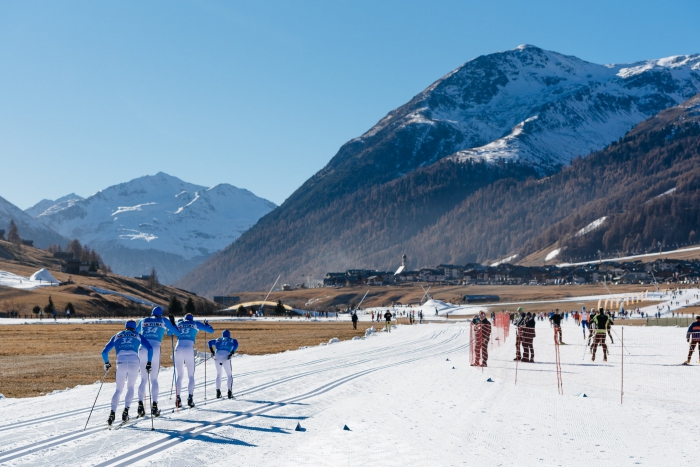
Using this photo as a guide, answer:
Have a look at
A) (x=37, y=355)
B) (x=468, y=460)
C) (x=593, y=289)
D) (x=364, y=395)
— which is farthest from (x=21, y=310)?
(x=593, y=289)

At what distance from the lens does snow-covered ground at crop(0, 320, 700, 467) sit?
12297mm

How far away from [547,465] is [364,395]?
9.07 metres

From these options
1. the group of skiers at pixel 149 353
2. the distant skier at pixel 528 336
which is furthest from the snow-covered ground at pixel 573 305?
the group of skiers at pixel 149 353

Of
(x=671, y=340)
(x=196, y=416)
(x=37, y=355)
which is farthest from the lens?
(x=671, y=340)

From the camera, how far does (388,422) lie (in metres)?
15.8

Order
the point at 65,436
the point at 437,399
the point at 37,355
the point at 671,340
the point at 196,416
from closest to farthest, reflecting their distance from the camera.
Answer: the point at 65,436 → the point at 196,416 → the point at 437,399 → the point at 37,355 → the point at 671,340

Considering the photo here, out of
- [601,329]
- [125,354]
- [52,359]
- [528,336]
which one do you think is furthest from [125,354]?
[601,329]

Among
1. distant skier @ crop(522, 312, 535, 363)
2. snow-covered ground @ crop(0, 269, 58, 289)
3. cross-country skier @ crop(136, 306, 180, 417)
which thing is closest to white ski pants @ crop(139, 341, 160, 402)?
cross-country skier @ crop(136, 306, 180, 417)

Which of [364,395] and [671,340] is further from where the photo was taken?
[671,340]

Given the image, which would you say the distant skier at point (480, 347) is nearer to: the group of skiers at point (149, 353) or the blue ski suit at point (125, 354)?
the group of skiers at point (149, 353)

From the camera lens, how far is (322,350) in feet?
126

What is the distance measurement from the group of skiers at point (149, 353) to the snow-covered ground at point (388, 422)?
0.57 meters

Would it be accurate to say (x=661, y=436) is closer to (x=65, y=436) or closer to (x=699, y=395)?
(x=699, y=395)

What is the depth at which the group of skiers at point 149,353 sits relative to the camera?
48.7 feet
